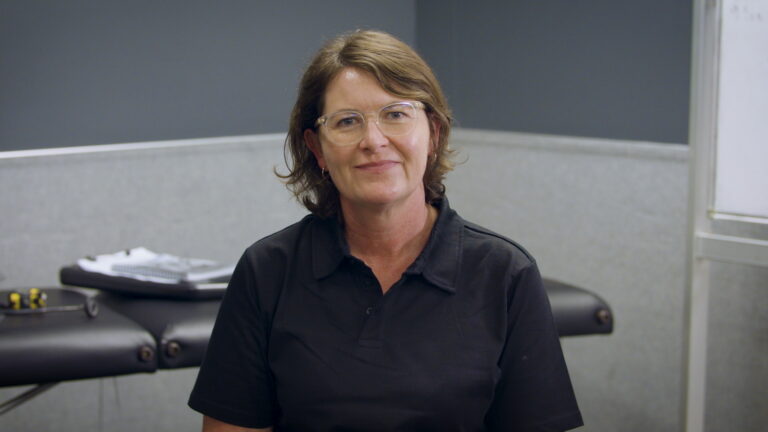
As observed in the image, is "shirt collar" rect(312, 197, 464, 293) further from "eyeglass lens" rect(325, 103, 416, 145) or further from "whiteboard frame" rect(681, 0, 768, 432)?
"whiteboard frame" rect(681, 0, 768, 432)

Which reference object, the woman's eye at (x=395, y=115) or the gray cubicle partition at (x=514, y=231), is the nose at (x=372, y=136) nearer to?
the woman's eye at (x=395, y=115)

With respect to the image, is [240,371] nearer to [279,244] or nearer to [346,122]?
[279,244]

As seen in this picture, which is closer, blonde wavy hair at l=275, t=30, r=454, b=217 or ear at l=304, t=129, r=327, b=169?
blonde wavy hair at l=275, t=30, r=454, b=217

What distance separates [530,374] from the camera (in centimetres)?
144

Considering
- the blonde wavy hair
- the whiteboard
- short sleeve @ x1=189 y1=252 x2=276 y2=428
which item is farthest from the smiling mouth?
the whiteboard

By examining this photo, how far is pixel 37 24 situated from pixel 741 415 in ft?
8.29

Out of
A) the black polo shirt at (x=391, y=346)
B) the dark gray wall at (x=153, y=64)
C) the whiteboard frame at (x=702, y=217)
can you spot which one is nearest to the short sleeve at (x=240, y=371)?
the black polo shirt at (x=391, y=346)

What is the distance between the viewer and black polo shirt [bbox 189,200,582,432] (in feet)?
4.71

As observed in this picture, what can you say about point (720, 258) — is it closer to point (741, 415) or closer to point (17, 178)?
point (741, 415)

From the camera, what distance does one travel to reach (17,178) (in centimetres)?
312

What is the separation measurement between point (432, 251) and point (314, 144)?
0.29 m

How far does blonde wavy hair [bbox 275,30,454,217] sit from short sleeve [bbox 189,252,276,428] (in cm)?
22

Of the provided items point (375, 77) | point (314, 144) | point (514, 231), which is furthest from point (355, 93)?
point (514, 231)

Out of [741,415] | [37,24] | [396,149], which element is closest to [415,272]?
[396,149]
